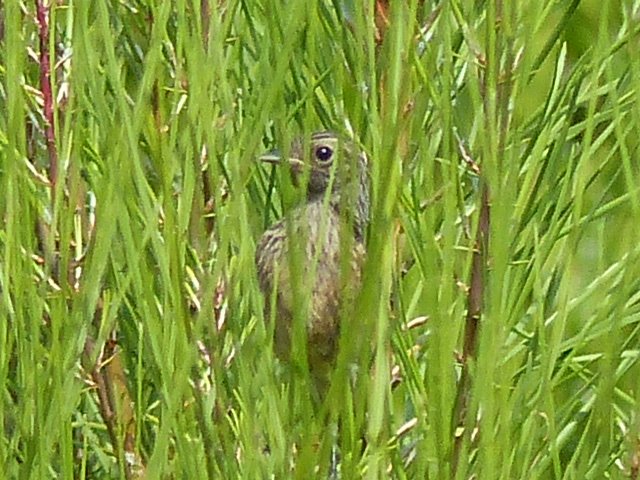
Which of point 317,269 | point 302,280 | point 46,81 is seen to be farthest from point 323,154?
point 302,280

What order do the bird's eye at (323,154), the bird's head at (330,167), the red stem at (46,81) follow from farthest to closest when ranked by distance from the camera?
the bird's eye at (323,154) < the red stem at (46,81) < the bird's head at (330,167)

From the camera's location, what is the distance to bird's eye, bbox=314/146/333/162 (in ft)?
5.16

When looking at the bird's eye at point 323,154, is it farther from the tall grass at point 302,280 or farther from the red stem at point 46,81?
the tall grass at point 302,280

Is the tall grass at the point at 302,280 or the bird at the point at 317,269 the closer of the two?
the tall grass at the point at 302,280

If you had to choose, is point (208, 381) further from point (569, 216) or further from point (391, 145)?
point (391, 145)

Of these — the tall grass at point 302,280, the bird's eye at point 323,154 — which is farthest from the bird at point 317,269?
→ the tall grass at point 302,280

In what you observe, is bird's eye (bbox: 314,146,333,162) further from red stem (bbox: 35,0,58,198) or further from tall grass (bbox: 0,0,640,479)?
tall grass (bbox: 0,0,640,479)

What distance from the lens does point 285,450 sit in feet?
2.53

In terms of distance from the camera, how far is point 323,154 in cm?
163

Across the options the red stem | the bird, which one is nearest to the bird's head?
the bird

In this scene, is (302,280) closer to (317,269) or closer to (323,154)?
(317,269)

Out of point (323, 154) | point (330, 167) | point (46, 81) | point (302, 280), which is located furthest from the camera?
point (323, 154)

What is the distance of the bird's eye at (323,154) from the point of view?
157 cm

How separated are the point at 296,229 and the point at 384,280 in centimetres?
5
